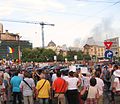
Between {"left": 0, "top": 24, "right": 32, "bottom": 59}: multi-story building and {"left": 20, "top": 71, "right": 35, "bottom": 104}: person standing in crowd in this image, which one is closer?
{"left": 20, "top": 71, "right": 35, "bottom": 104}: person standing in crowd

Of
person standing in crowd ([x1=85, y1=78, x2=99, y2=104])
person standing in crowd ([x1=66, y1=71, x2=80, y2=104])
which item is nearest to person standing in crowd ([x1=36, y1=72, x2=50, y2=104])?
person standing in crowd ([x1=66, y1=71, x2=80, y2=104])

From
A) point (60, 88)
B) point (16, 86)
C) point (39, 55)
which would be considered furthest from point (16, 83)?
point (39, 55)

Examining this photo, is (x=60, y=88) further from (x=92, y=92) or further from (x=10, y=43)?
(x=10, y=43)

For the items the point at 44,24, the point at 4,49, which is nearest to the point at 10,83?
the point at 44,24

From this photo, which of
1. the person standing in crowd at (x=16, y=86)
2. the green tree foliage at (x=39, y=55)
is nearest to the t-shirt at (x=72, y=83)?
the person standing in crowd at (x=16, y=86)

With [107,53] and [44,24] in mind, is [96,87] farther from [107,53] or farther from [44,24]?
[44,24]

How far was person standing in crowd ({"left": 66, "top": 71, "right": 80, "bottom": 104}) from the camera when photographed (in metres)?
12.1

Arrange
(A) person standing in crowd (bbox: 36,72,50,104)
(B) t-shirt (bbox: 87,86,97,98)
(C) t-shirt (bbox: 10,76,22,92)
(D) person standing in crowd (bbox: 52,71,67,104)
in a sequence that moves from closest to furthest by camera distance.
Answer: (B) t-shirt (bbox: 87,86,97,98) → (D) person standing in crowd (bbox: 52,71,67,104) → (A) person standing in crowd (bbox: 36,72,50,104) → (C) t-shirt (bbox: 10,76,22,92)

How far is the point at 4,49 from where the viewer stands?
15838 centimetres

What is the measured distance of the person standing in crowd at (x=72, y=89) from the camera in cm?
1211

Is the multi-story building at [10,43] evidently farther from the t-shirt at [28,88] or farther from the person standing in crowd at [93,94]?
the person standing in crowd at [93,94]

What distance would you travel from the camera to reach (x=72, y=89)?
12.2 m

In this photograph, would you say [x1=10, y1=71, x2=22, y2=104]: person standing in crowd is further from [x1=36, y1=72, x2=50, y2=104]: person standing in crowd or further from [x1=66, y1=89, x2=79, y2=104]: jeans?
[x1=66, y1=89, x2=79, y2=104]: jeans

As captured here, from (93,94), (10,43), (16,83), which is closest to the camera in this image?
(93,94)
